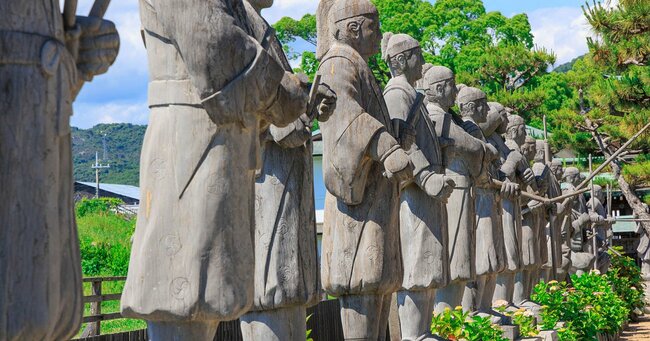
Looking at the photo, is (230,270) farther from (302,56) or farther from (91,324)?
(302,56)

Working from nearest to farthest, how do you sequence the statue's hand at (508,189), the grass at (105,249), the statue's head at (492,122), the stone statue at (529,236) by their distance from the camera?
1. the statue's hand at (508,189)
2. the statue's head at (492,122)
3. the stone statue at (529,236)
4. the grass at (105,249)

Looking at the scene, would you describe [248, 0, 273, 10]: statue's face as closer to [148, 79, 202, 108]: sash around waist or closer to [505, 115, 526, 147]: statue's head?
[148, 79, 202, 108]: sash around waist

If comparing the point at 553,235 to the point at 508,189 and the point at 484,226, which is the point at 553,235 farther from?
the point at 484,226

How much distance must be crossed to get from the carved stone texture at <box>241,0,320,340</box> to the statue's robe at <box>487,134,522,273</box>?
7.35 meters

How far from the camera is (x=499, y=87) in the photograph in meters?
34.0

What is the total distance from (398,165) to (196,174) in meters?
2.28

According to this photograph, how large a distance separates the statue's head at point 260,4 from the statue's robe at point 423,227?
2.74 metres

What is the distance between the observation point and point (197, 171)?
4785mm

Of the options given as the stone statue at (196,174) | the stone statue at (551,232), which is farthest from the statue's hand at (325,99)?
the stone statue at (551,232)

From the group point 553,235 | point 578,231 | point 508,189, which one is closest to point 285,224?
point 508,189

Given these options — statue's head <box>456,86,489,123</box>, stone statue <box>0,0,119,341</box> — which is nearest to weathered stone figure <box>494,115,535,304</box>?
statue's head <box>456,86,489,123</box>

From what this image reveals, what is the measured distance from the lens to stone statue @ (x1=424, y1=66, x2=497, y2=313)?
10172mm

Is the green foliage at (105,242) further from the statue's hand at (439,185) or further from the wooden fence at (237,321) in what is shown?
the statue's hand at (439,185)

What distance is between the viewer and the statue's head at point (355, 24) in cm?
734
